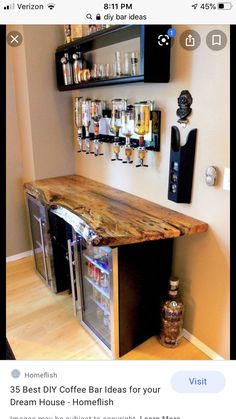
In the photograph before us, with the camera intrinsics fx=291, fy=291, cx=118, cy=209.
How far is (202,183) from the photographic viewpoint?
1311 mm

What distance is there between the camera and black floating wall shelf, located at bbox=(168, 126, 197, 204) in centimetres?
131

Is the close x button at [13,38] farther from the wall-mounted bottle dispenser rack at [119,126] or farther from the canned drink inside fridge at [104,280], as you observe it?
the canned drink inside fridge at [104,280]

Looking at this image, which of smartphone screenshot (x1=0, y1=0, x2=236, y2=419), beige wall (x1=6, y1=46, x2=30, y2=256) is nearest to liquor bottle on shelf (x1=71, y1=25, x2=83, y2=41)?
smartphone screenshot (x1=0, y1=0, x2=236, y2=419)

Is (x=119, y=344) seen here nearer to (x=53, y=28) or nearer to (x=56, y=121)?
(x=56, y=121)

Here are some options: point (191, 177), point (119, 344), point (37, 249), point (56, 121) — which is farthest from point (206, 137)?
point (37, 249)

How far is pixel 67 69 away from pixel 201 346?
183 cm

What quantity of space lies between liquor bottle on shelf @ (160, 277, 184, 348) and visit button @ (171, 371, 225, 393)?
2.32 feet

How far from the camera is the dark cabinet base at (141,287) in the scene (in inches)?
52.8

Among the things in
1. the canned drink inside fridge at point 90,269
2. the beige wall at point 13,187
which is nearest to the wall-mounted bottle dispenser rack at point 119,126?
the beige wall at point 13,187
